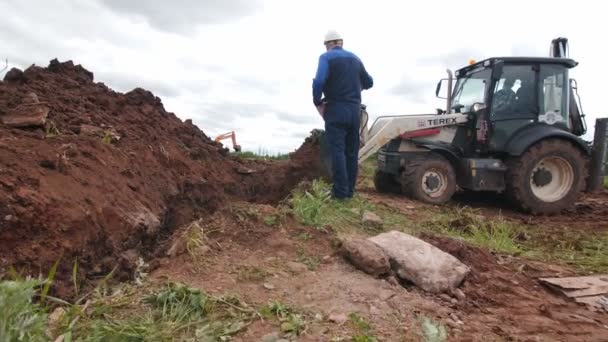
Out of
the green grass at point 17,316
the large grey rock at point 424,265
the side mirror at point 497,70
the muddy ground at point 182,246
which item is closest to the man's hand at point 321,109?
the muddy ground at point 182,246

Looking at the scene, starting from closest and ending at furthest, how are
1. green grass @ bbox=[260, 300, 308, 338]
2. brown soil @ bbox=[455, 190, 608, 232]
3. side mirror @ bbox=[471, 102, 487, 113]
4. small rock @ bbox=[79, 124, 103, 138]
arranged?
green grass @ bbox=[260, 300, 308, 338]
small rock @ bbox=[79, 124, 103, 138]
brown soil @ bbox=[455, 190, 608, 232]
side mirror @ bbox=[471, 102, 487, 113]

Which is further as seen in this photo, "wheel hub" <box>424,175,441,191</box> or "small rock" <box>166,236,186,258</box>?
"wheel hub" <box>424,175,441,191</box>

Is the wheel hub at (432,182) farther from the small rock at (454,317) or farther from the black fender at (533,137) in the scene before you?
the small rock at (454,317)

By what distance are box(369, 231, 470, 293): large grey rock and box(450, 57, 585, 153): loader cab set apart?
166 inches

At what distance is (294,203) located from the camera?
450 centimetres

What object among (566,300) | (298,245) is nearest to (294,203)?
(298,245)

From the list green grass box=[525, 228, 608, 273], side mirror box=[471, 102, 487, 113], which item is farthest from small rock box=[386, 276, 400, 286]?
side mirror box=[471, 102, 487, 113]

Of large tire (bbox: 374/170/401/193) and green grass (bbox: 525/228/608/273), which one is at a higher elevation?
large tire (bbox: 374/170/401/193)

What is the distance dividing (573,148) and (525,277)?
4.24 metres

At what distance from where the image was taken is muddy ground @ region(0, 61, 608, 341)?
261cm

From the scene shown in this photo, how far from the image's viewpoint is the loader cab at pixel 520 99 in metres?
7.00

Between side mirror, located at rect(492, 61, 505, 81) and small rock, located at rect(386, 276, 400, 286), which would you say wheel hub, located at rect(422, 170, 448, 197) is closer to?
side mirror, located at rect(492, 61, 505, 81)

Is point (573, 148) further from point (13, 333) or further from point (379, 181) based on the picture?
point (13, 333)

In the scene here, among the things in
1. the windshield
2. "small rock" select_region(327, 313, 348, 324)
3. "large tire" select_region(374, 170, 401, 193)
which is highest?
the windshield
